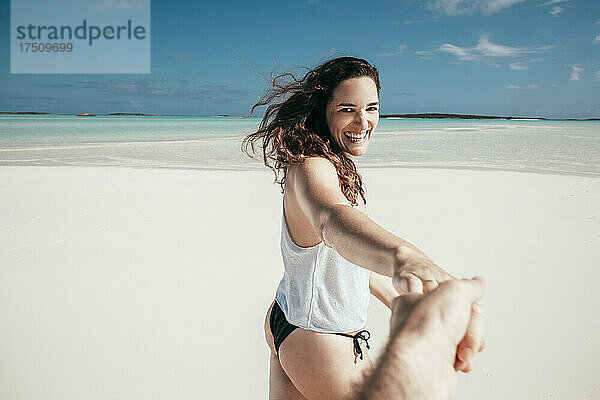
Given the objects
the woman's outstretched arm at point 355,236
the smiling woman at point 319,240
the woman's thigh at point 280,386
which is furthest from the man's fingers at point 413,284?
the woman's thigh at point 280,386

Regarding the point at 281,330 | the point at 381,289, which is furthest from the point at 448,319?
the point at 381,289

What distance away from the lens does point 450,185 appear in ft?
34.1

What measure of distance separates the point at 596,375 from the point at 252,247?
3.92 meters

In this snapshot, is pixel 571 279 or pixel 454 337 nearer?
pixel 454 337

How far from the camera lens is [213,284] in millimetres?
5027

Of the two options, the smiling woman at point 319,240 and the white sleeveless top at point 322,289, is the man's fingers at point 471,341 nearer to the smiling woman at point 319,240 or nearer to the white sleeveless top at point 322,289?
the smiling woman at point 319,240

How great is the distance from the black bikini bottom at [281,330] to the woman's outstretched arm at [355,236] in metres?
0.55

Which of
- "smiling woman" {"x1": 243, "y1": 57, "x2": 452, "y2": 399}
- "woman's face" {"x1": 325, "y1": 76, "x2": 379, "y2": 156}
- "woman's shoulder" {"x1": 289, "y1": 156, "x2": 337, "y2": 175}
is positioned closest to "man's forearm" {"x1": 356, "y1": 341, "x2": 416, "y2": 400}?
"smiling woman" {"x1": 243, "y1": 57, "x2": 452, "y2": 399}

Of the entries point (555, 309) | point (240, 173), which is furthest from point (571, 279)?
point (240, 173)

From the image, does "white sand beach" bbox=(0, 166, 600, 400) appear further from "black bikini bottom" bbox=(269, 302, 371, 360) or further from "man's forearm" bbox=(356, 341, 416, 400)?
"black bikini bottom" bbox=(269, 302, 371, 360)

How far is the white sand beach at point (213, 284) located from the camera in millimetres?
3396

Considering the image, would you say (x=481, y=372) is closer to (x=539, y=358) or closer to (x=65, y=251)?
(x=539, y=358)

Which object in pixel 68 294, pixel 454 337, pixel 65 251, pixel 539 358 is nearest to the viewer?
pixel 454 337

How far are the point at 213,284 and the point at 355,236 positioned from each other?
4.13 meters
